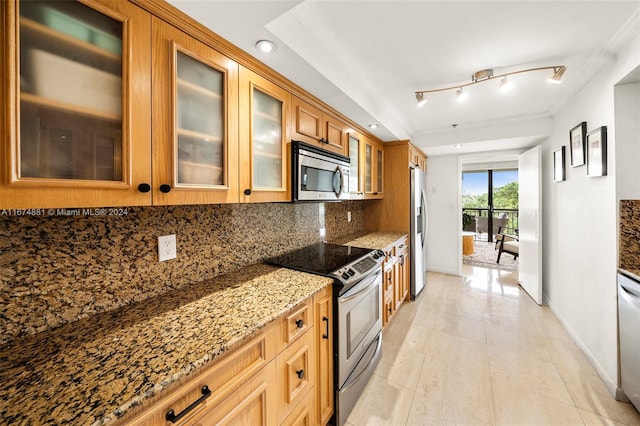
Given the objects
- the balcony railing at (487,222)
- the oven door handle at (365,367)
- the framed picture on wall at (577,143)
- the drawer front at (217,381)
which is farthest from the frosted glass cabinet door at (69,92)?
the balcony railing at (487,222)

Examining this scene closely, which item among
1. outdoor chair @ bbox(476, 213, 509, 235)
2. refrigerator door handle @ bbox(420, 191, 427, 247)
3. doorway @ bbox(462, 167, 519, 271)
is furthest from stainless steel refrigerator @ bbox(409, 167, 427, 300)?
outdoor chair @ bbox(476, 213, 509, 235)

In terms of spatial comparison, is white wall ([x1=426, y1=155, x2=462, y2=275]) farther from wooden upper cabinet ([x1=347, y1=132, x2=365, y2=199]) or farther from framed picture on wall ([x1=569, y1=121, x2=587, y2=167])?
wooden upper cabinet ([x1=347, y1=132, x2=365, y2=199])

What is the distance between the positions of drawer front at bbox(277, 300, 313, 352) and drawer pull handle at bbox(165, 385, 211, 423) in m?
0.37

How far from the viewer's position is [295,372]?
126cm

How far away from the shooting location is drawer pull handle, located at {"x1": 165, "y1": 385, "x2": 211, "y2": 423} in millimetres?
732

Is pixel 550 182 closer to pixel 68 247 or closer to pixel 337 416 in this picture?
pixel 337 416

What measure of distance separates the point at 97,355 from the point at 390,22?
208 centimetres

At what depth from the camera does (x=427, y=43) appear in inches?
66.2

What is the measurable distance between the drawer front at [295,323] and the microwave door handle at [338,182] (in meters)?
1.05

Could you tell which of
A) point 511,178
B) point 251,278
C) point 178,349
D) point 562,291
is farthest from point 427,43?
point 511,178

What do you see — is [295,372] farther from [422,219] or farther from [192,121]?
[422,219]

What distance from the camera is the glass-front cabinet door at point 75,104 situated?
681 mm

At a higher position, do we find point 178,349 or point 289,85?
point 289,85

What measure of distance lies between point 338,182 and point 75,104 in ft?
5.39
